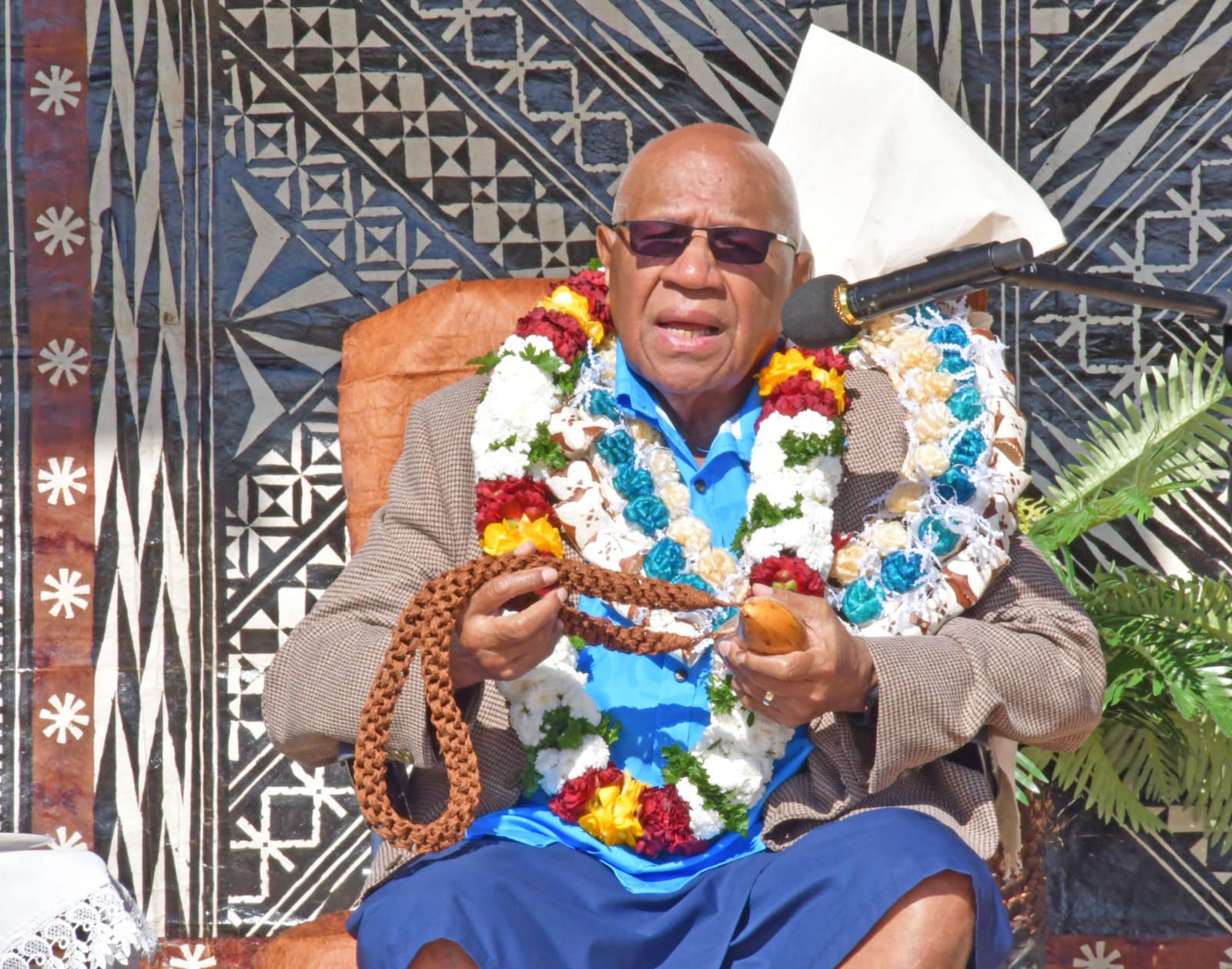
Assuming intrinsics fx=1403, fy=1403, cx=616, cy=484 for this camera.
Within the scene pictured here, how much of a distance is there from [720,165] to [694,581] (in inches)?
35.7

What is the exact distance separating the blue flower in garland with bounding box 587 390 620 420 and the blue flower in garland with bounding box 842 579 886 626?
0.64 meters

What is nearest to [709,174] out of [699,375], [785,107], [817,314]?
[699,375]

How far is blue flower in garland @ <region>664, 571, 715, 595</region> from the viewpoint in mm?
2865

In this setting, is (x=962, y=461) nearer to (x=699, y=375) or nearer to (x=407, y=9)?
(x=699, y=375)

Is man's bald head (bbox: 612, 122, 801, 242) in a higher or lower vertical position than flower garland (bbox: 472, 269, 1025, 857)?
higher

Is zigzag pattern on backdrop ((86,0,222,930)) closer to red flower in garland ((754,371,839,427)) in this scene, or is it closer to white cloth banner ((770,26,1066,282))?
white cloth banner ((770,26,1066,282))

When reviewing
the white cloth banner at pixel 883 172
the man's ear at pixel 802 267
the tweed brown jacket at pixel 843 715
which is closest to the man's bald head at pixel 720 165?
the man's ear at pixel 802 267

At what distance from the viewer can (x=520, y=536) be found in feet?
9.37

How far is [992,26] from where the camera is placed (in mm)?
4129

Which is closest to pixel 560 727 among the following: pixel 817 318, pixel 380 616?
pixel 380 616

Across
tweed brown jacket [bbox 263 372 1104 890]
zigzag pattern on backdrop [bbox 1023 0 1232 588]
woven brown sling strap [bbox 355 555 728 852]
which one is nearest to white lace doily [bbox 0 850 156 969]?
tweed brown jacket [bbox 263 372 1104 890]

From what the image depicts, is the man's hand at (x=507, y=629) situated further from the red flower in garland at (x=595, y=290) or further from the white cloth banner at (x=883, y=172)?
the white cloth banner at (x=883, y=172)

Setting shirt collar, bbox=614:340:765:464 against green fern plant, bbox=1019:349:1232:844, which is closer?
shirt collar, bbox=614:340:765:464

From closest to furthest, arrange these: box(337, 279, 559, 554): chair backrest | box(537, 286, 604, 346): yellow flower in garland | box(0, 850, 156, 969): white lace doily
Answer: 1. box(0, 850, 156, 969): white lace doily
2. box(537, 286, 604, 346): yellow flower in garland
3. box(337, 279, 559, 554): chair backrest
